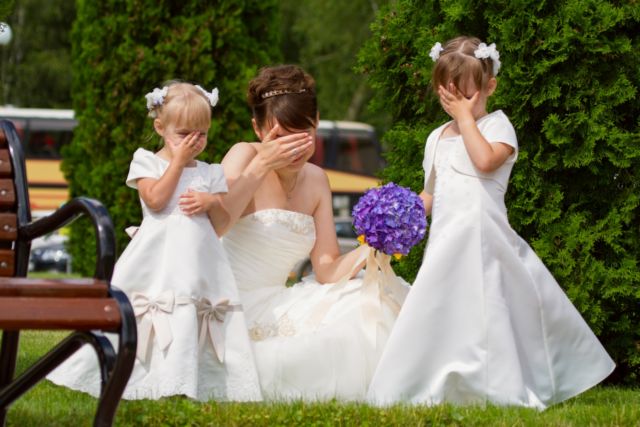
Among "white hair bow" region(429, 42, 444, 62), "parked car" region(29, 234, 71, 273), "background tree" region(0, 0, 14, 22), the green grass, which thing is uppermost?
"white hair bow" region(429, 42, 444, 62)

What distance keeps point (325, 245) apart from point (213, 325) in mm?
922

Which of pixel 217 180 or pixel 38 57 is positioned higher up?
pixel 217 180

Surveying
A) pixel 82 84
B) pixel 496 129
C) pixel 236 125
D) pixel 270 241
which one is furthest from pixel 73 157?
pixel 496 129

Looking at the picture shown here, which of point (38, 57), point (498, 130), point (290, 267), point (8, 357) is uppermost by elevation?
point (498, 130)

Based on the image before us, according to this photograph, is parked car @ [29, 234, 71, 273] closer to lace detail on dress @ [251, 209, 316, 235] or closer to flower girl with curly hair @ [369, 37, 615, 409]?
lace detail on dress @ [251, 209, 316, 235]

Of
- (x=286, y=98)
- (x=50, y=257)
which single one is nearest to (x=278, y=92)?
(x=286, y=98)

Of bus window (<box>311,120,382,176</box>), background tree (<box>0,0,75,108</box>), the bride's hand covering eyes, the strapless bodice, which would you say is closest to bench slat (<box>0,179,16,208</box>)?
the bride's hand covering eyes

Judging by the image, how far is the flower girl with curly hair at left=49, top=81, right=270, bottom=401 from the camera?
443cm

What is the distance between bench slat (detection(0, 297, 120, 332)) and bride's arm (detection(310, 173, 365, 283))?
2165 mm

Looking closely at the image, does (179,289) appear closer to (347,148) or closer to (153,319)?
(153,319)

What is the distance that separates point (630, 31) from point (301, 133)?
1765 millimetres

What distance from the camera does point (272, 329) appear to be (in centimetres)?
488

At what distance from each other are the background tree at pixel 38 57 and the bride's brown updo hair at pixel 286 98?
28.8m

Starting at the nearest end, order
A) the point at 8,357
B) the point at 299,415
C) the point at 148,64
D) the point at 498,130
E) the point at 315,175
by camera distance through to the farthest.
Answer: the point at 8,357 → the point at 299,415 → the point at 498,130 → the point at 315,175 → the point at 148,64
